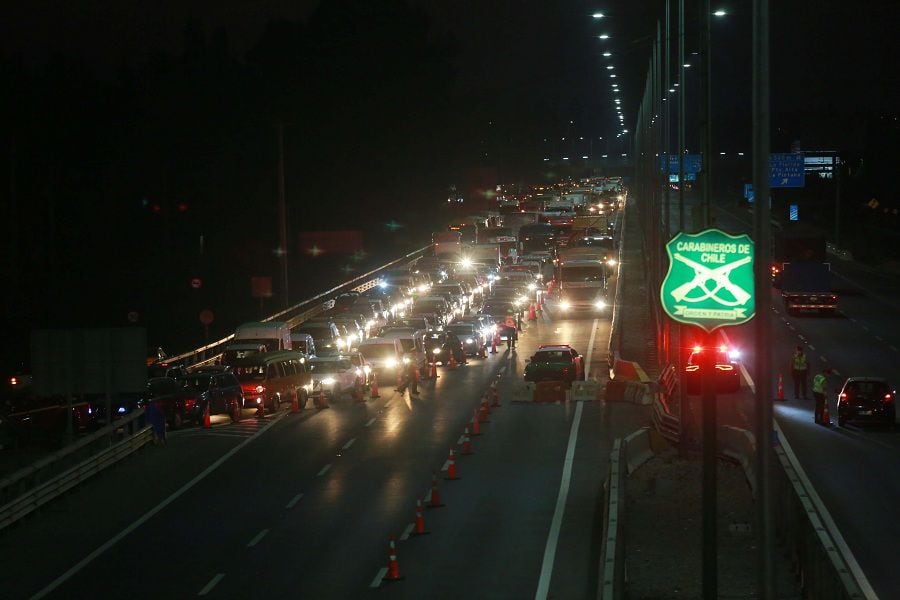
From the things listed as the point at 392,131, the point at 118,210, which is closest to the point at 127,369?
the point at 118,210

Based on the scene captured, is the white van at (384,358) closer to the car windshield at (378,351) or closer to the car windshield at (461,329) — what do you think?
the car windshield at (378,351)

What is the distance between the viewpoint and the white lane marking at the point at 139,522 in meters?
20.2

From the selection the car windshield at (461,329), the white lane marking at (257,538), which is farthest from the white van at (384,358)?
the white lane marking at (257,538)

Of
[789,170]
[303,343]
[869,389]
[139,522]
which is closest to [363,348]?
[303,343]

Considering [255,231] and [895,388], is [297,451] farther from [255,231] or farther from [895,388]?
[255,231]

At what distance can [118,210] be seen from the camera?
3686 inches

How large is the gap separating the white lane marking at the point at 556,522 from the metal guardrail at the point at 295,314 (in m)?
19.4

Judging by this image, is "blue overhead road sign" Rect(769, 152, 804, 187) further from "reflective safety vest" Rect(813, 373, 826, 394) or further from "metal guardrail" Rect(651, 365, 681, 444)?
"reflective safety vest" Rect(813, 373, 826, 394)

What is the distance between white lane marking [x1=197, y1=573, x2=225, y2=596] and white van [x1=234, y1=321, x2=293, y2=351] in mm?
26475

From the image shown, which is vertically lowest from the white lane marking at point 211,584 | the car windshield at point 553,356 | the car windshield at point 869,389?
the white lane marking at point 211,584

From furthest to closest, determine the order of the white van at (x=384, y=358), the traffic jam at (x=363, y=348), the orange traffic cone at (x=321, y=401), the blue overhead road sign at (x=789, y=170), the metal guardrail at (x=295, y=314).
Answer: the blue overhead road sign at (x=789, y=170)
the metal guardrail at (x=295, y=314)
the white van at (x=384, y=358)
the orange traffic cone at (x=321, y=401)
the traffic jam at (x=363, y=348)

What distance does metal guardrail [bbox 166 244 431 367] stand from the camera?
49719 mm

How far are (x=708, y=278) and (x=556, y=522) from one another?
10.8 m

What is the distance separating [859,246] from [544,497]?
298ft
